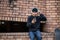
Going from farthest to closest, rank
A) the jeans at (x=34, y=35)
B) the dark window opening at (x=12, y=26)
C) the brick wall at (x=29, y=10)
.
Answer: the dark window opening at (x=12, y=26) → the brick wall at (x=29, y=10) → the jeans at (x=34, y=35)

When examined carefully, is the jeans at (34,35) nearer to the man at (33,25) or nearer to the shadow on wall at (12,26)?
the man at (33,25)

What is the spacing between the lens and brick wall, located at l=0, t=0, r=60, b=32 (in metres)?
7.08

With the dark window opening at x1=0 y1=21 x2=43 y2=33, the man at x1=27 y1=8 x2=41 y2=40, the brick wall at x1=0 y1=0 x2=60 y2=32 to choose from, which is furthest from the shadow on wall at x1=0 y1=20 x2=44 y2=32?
the man at x1=27 y1=8 x2=41 y2=40

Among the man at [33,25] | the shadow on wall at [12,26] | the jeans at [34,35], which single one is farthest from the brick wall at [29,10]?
the jeans at [34,35]

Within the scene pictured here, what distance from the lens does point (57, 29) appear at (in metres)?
6.95

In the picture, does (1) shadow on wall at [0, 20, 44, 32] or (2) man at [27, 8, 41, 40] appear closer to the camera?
(2) man at [27, 8, 41, 40]

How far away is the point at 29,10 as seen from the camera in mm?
7156

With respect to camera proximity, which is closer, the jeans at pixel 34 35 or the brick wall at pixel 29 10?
the jeans at pixel 34 35

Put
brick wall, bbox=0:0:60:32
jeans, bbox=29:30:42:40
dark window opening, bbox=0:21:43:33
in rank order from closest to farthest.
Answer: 1. jeans, bbox=29:30:42:40
2. brick wall, bbox=0:0:60:32
3. dark window opening, bbox=0:21:43:33

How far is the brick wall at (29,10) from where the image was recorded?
7.08 m

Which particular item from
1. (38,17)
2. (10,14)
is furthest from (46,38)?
(10,14)

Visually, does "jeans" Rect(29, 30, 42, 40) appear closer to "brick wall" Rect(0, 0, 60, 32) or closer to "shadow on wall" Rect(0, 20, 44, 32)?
"brick wall" Rect(0, 0, 60, 32)

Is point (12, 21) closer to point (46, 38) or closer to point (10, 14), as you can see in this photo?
point (10, 14)

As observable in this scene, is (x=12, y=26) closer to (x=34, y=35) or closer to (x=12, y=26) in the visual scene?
(x=12, y=26)
